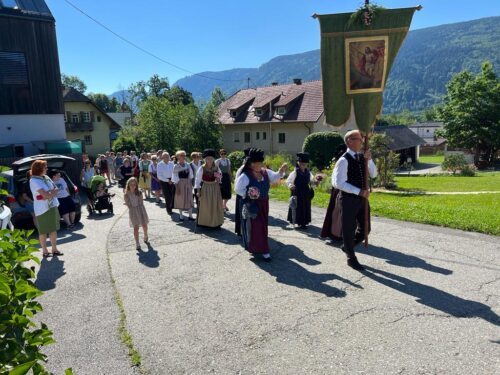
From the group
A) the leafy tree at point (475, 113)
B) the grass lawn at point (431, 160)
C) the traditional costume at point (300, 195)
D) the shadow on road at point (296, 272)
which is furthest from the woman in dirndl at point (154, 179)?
the grass lawn at point (431, 160)

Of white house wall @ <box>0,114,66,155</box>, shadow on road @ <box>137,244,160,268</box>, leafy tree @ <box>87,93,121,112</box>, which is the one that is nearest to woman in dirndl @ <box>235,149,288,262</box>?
shadow on road @ <box>137,244,160,268</box>

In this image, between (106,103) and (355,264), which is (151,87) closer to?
(106,103)

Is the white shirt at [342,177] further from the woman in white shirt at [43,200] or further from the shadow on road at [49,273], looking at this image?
the woman in white shirt at [43,200]

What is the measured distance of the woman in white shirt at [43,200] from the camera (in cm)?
727

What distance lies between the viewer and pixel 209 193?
9148mm

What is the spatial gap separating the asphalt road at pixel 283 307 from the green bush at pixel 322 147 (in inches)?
845

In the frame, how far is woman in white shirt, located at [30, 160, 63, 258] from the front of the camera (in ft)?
23.9

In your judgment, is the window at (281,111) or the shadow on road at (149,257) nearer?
the shadow on road at (149,257)

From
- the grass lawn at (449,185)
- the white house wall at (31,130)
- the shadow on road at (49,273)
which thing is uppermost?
the white house wall at (31,130)

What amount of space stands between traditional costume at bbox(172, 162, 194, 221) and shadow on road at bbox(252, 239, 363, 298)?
138 inches

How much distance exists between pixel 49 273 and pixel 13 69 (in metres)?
16.1

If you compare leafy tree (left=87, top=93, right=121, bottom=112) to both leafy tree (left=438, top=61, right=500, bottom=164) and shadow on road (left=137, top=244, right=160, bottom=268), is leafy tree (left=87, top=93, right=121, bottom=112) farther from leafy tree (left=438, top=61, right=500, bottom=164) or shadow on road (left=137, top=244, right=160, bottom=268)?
shadow on road (left=137, top=244, right=160, bottom=268)

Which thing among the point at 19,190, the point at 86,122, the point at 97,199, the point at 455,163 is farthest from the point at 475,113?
the point at 19,190

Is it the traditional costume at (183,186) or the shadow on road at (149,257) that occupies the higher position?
the traditional costume at (183,186)
